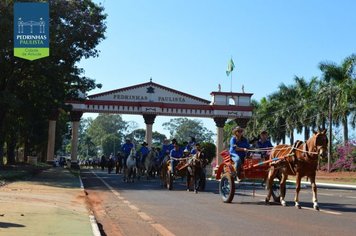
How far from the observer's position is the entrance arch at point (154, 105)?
2105 inches

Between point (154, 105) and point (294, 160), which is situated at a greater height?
point (154, 105)

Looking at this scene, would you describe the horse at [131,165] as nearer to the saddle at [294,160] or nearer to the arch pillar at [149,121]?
the saddle at [294,160]

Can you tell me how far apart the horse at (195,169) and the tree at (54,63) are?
1345 centimetres

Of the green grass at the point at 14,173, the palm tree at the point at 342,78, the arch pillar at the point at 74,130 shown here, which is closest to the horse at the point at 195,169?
the green grass at the point at 14,173

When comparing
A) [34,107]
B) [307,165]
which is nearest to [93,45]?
→ [34,107]

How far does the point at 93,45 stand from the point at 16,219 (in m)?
25.9

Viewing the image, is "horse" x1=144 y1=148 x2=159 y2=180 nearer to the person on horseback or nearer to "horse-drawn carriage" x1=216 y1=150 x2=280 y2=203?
"horse-drawn carriage" x1=216 y1=150 x2=280 y2=203

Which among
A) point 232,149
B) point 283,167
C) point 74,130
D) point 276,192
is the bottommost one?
point 276,192

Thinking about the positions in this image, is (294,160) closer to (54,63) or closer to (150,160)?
(150,160)

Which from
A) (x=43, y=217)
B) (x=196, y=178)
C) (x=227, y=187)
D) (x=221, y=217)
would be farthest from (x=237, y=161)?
(x=43, y=217)

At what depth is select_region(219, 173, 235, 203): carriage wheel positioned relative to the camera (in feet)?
50.0

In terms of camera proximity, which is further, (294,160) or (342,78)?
(342,78)

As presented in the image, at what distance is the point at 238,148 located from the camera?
15.4 meters

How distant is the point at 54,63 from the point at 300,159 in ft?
70.9
